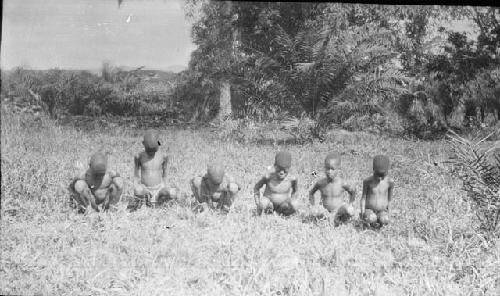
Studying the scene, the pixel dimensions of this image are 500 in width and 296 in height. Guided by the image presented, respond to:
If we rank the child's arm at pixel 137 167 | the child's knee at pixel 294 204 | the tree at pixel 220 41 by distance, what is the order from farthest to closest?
the tree at pixel 220 41 < the child's arm at pixel 137 167 < the child's knee at pixel 294 204

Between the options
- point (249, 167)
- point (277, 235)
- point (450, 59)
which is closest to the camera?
point (277, 235)

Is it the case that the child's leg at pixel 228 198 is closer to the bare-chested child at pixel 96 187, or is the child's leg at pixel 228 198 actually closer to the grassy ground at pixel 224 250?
the grassy ground at pixel 224 250

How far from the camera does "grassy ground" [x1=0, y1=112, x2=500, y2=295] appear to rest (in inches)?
113

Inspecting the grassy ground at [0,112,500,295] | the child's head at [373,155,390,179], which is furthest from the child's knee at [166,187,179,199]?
the child's head at [373,155,390,179]

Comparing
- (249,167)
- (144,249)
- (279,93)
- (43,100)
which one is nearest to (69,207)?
Result: (144,249)

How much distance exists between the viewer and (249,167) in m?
6.14

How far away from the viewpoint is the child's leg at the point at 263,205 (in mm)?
4285

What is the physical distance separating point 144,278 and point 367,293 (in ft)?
4.55

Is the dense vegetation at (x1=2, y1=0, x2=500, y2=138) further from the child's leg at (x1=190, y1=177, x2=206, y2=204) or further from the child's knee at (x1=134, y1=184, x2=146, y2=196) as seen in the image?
the child's knee at (x1=134, y1=184, x2=146, y2=196)

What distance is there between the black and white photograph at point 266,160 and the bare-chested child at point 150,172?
0.6 inches

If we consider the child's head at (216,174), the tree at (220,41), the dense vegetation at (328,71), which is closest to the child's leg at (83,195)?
the child's head at (216,174)

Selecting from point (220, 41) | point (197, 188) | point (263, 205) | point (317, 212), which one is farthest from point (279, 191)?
point (220, 41)

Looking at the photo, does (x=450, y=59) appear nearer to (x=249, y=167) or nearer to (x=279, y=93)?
(x=279, y=93)

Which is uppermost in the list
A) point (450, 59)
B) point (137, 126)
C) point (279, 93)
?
point (450, 59)
